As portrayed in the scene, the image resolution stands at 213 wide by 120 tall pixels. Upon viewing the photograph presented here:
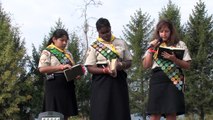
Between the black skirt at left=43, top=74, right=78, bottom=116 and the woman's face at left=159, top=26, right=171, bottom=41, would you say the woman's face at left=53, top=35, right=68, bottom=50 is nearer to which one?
the black skirt at left=43, top=74, right=78, bottom=116

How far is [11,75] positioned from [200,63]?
494 inches

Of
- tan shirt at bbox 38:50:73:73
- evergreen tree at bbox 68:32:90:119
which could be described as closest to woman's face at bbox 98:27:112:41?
tan shirt at bbox 38:50:73:73

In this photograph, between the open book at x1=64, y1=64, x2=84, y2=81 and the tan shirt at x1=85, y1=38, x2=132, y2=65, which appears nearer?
the tan shirt at x1=85, y1=38, x2=132, y2=65

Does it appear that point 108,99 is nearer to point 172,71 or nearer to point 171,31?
point 172,71

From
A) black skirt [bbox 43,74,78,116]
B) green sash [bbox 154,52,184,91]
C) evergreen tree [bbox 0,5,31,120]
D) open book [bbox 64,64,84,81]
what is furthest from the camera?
evergreen tree [bbox 0,5,31,120]

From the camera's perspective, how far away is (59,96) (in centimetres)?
502

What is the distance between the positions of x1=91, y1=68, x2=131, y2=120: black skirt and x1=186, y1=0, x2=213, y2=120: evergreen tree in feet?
76.3

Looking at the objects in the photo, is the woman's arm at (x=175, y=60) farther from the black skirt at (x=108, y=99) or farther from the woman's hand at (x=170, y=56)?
the black skirt at (x=108, y=99)

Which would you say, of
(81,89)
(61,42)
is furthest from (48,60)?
(81,89)

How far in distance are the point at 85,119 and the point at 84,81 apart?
2.62m

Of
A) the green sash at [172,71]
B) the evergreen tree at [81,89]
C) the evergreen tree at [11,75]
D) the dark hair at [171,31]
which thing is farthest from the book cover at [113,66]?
the evergreen tree at [81,89]

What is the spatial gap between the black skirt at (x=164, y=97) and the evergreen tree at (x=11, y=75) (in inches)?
809

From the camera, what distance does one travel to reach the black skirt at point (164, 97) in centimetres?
435

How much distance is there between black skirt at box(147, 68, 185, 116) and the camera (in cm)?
435
